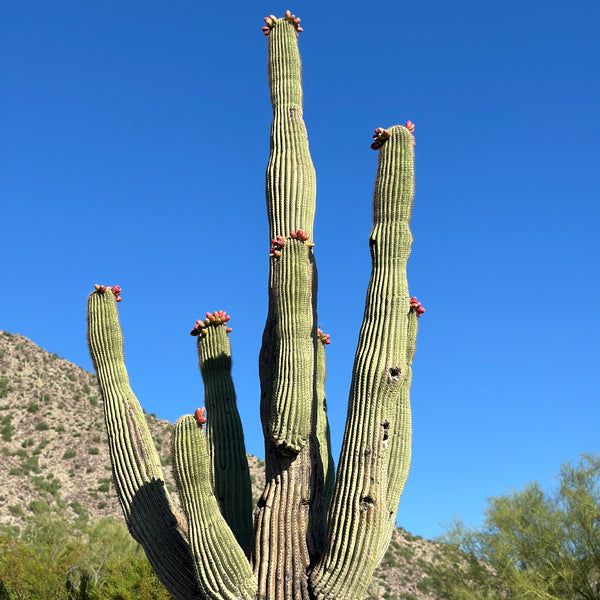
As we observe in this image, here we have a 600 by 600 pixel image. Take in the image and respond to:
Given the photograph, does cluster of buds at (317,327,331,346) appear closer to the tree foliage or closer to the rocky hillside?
the tree foliage

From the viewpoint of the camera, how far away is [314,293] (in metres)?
8.43

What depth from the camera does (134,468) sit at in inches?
312

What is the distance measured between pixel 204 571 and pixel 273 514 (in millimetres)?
942

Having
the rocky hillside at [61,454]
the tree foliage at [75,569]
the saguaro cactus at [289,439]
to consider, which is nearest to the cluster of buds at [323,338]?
the saguaro cactus at [289,439]

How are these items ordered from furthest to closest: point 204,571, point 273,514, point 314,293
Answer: point 314,293
point 273,514
point 204,571

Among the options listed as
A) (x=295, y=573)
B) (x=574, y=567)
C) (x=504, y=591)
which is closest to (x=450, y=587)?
(x=504, y=591)

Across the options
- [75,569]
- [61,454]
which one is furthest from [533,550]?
[61,454]

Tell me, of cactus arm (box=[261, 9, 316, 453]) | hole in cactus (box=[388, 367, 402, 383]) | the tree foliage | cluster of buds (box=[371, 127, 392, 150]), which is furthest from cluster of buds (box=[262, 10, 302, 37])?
the tree foliage

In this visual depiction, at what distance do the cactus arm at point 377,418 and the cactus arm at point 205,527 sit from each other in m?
0.73

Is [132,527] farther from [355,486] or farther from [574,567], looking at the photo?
[574,567]

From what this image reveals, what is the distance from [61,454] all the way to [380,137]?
28.7 m

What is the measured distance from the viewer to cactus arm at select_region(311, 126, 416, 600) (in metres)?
7.09

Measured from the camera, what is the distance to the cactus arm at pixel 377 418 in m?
7.09

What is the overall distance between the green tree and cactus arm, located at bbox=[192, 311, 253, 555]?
10.4 m
